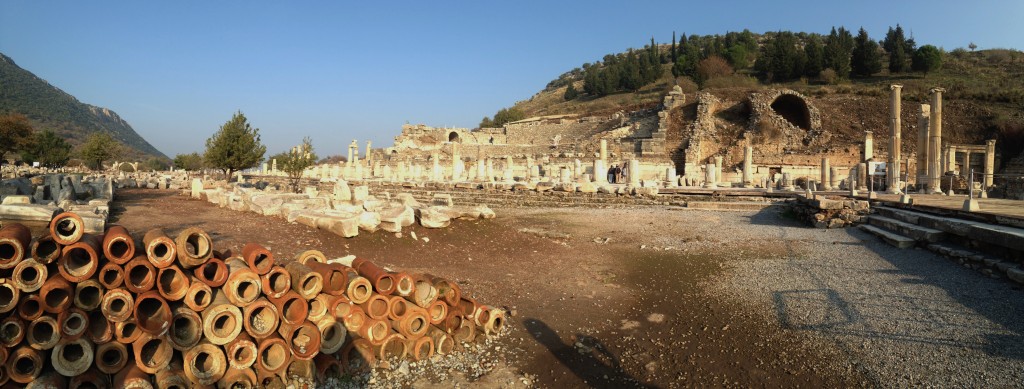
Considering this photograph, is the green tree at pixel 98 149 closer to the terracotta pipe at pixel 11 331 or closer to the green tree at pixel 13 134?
the green tree at pixel 13 134

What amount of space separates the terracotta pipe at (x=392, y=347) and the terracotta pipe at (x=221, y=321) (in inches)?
43.8

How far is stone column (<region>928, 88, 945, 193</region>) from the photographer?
58.7ft

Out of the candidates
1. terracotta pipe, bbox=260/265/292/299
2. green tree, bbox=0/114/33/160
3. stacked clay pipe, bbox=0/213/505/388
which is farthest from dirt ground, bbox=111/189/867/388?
green tree, bbox=0/114/33/160

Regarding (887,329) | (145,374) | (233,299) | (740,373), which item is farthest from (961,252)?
(145,374)

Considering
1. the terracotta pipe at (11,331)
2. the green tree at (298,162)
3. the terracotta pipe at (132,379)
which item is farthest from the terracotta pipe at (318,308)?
the green tree at (298,162)

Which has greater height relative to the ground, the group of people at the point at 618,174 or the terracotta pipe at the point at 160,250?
the group of people at the point at 618,174

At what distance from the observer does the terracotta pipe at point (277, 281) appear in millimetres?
4066

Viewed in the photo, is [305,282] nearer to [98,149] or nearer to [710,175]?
[710,175]

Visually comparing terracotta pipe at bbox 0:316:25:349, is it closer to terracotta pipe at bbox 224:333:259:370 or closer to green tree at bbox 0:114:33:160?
terracotta pipe at bbox 224:333:259:370

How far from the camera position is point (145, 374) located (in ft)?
11.6

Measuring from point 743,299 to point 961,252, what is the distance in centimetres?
374

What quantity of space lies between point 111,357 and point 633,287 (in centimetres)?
572

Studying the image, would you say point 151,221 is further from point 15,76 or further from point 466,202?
point 15,76

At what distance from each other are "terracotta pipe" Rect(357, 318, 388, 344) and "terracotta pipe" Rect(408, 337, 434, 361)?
0.27 metres
